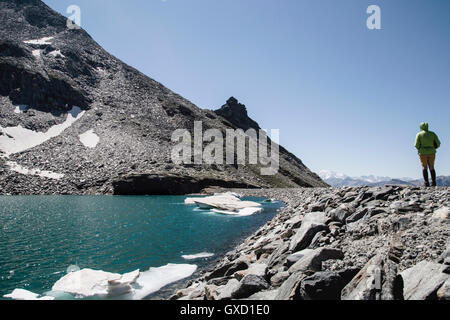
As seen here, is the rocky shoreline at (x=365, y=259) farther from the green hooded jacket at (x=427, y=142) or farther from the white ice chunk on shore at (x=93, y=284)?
the green hooded jacket at (x=427, y=142)

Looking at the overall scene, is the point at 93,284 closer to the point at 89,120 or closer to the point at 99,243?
the point at 99,243

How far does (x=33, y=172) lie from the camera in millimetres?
94125

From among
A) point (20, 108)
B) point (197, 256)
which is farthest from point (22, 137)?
point (197, 256)

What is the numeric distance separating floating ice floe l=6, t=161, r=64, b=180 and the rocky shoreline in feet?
328

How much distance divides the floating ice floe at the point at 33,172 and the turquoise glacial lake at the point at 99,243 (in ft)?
200

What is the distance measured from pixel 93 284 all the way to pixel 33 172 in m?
101

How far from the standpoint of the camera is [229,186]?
109m

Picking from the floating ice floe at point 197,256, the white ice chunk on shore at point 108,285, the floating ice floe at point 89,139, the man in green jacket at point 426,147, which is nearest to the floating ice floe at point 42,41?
the floating ice floe at point 89,139

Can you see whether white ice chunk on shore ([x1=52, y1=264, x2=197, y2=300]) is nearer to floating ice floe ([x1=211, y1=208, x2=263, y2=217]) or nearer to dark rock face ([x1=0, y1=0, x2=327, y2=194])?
floating ice floe ([x1=211, y1=208, x2=263, y2=217])

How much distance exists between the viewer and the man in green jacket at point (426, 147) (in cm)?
1736

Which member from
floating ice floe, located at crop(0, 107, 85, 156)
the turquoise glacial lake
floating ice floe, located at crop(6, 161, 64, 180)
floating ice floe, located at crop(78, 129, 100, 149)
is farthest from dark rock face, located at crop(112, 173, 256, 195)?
the turquoise glacial lake

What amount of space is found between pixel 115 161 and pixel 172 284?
332ft
